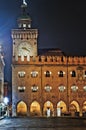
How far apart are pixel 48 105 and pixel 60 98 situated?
130 inches

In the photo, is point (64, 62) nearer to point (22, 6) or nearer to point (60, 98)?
point (60, 98)

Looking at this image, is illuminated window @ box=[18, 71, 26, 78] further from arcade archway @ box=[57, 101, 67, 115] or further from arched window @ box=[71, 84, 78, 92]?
arched window @ box=[71, 84, 78, 92]

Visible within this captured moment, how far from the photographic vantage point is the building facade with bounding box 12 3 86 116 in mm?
98375

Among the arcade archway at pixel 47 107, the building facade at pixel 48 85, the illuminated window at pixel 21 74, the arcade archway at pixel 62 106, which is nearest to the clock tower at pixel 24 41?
the building facade at pixel 48 85

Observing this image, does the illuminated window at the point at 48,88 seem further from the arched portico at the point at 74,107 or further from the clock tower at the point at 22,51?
the arched portico at the point at 74,107

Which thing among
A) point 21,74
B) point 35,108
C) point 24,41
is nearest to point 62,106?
point 35,108

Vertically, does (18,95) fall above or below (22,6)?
below

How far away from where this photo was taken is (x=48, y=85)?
9906cm

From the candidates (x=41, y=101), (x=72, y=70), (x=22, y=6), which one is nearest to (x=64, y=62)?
(x=72, y=70)

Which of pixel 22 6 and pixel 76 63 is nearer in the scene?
pixel 76 63

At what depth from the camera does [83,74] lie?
100 metres

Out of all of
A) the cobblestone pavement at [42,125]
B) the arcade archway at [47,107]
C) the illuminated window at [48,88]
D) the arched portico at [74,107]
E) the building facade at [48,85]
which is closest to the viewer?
the cobblestone pavement at [42,125]

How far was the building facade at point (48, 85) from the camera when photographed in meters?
98.4

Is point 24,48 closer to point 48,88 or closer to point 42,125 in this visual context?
point 48,88
